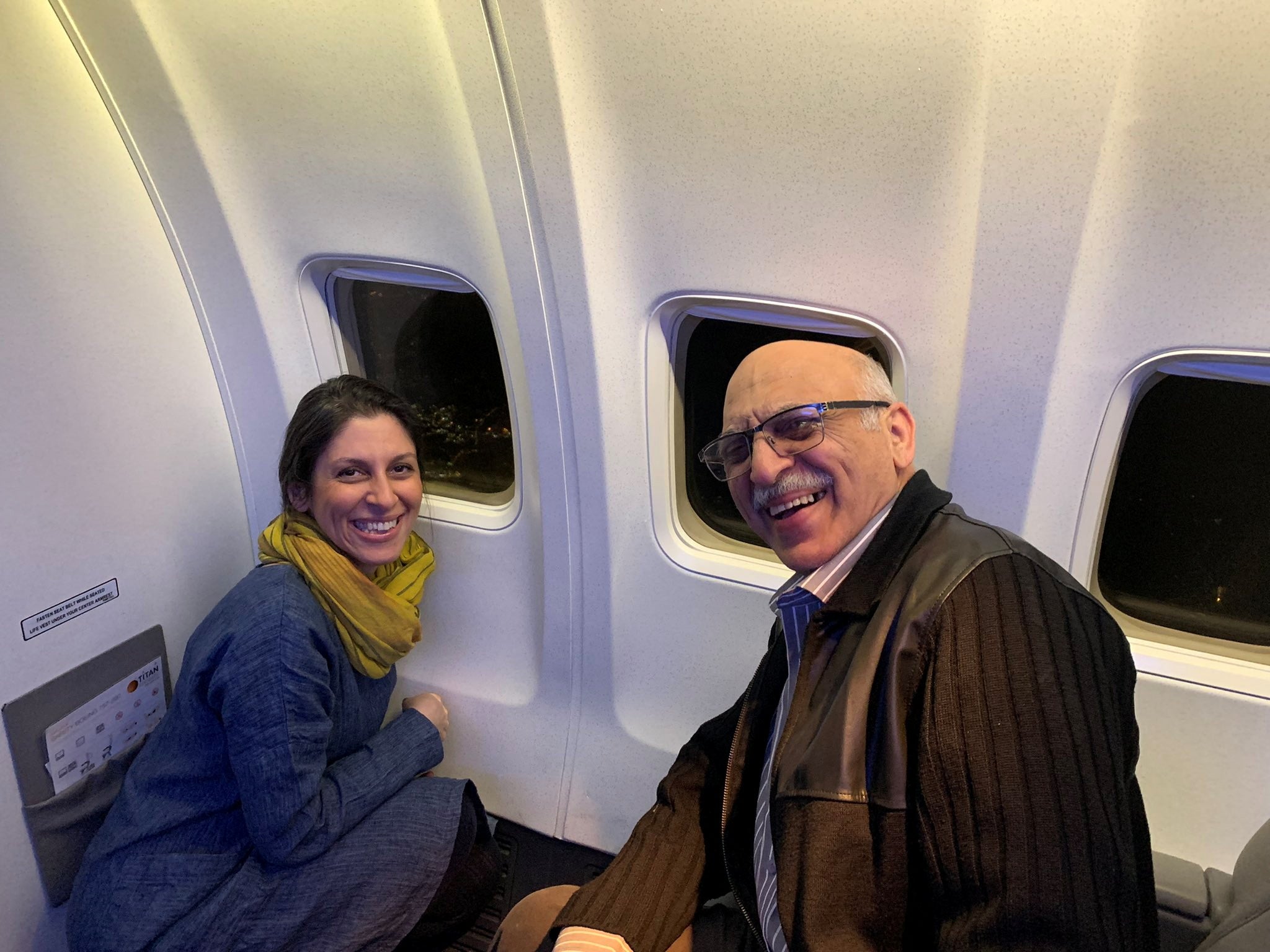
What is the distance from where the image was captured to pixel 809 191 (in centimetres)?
186

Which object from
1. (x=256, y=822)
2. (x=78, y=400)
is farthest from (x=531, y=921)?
(x=78, y=400)

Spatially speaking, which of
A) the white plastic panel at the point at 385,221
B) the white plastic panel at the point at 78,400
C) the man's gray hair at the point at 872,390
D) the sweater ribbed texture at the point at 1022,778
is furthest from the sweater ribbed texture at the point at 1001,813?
the white plastic panel at the point at 78,400

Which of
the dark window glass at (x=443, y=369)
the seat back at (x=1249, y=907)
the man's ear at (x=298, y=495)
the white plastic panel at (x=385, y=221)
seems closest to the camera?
the seat back at (x=1249, y=907)

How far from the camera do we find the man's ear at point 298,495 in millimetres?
2154

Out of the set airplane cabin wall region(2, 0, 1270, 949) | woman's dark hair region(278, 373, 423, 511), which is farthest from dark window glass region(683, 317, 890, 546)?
woman's dark hair region(278, 373, 423, 511)

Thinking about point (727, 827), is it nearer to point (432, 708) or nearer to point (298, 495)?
point (432, 708)

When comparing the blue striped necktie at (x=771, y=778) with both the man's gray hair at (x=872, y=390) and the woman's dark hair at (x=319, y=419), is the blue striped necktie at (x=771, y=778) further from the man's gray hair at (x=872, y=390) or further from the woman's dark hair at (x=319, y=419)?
the woman's dark hair at (x=319, y=419)

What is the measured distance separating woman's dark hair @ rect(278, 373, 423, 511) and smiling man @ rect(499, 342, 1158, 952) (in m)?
1.09

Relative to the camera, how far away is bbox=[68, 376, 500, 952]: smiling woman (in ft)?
6.18

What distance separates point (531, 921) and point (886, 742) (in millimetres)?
1136

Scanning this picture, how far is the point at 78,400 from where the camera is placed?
218 cm

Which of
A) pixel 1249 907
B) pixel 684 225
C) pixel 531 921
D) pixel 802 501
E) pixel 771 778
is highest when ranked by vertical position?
pixel 684 225

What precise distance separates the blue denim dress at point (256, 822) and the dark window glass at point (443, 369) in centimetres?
94

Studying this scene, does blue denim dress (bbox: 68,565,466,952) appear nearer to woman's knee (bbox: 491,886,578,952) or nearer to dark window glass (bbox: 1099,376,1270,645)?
woman's knee (bbox: 491,886,578,952)
